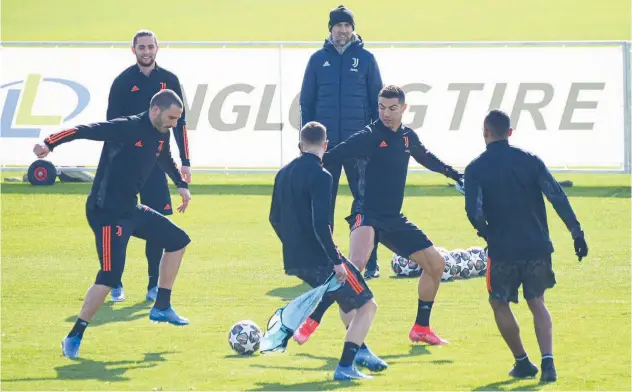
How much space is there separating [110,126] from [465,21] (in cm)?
4277

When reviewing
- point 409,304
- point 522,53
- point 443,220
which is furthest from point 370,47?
point 409,304

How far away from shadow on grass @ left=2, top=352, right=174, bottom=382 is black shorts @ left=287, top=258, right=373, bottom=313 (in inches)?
61.5

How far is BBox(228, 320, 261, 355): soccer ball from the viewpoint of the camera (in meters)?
11.7

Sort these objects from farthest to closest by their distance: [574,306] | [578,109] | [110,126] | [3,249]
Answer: [578,109]
[3,249]
[574,306]
[110,126]

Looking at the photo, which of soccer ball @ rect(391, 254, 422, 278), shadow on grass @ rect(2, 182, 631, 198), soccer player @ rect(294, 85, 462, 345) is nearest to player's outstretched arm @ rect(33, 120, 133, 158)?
soccer player @ rect(294, 85, 462, 345)

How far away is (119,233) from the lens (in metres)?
12.0

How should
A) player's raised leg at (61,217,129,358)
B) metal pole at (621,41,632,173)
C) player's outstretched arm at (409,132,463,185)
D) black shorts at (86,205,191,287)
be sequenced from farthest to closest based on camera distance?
1. metal pole at (621,41,632,173)
2. player's outstretched arm at (409,132,463,185)
3. black shorts at (86,205,191,287)
4. player's raised leg at (61,217,129,358)

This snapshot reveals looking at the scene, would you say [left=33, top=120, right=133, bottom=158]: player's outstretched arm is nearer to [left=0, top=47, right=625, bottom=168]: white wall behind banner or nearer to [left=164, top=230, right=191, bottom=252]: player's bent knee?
[left=164, top=230, right=191, bottom=252]: player's bent knee

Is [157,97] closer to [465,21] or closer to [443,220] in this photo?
[443,220]

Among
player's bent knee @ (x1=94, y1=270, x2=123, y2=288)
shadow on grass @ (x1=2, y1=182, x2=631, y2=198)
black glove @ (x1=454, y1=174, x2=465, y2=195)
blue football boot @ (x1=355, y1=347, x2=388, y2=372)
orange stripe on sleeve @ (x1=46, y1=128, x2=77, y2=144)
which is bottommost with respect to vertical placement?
blue football boot @ (x1=355, y1=347, x2=388, y2=372)

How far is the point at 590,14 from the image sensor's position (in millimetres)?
54000

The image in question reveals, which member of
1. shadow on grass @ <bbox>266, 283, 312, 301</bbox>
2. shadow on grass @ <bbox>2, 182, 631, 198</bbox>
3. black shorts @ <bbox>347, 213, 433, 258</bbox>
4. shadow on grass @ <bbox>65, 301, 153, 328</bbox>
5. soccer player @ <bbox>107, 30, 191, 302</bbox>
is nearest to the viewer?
black shorts @ <bbox>347, 213, 433, 258</bbox>

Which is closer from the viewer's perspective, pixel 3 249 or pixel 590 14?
pixel 3 249

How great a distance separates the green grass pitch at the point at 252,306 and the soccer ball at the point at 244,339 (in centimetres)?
13
